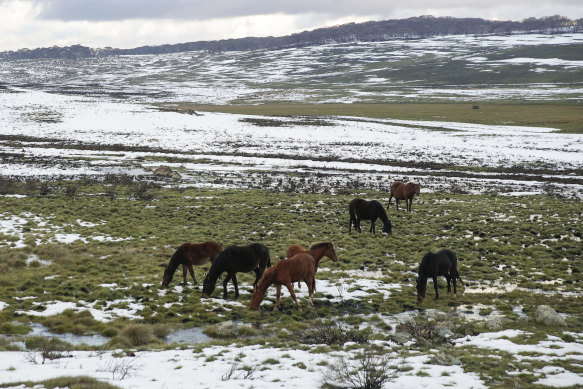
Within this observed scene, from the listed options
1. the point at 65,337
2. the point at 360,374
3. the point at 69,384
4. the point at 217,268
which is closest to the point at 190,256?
the point at 217,268

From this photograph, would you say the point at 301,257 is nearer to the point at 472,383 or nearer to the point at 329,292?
the point at 329,292

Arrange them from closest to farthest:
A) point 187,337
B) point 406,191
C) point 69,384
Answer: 1. point 69,384
2. point 187,337
3. point 406,191

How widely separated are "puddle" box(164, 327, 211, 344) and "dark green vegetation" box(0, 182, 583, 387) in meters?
0.20

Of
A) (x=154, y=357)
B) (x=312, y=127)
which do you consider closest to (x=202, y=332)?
(x=154, y=357)

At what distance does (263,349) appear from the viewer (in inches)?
389

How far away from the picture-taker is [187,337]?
35.8 ft

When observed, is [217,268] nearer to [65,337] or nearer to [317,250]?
[317,250]

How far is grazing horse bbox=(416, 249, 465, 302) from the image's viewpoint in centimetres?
1361

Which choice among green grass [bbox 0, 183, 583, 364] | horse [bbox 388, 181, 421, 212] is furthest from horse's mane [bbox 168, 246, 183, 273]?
horse [bbox 388, 181, 421, 212]

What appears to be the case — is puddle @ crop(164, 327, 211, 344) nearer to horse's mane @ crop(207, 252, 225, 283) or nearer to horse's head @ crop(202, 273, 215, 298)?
horse's head @ crop(202, 273, 215, 298)

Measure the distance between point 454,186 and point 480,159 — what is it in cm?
1608

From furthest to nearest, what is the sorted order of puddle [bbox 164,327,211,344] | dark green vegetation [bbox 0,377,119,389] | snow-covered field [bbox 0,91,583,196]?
1. snow-covered field [bbox 0,91,583,196]
2. puddle [bbox 164,327,211,344]
3. dark green vegetation [bbox 0,377,119,389]

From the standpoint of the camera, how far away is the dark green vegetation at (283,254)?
36.5 feet

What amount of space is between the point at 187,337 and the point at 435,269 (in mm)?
7889
